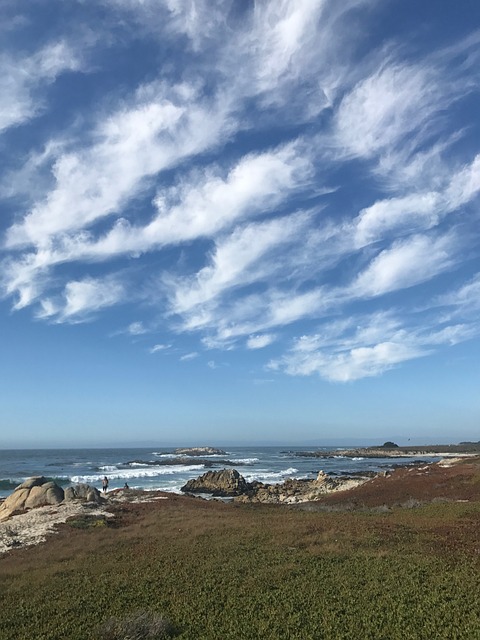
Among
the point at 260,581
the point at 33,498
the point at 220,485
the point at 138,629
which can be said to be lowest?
the point at 220,485

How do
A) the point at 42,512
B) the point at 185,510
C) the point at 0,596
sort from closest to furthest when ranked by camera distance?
the point at 0,596
the point at 185,510
the point at 42,512

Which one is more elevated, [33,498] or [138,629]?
[138,629]

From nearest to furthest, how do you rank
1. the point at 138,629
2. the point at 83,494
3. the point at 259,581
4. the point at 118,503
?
the point at 138,629 → the point at 259,581 → the point at 118,503 → the point at 83,494

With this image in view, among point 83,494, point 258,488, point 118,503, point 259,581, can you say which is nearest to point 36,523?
point 118,503

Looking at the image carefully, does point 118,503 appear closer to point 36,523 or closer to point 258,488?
point 36,523

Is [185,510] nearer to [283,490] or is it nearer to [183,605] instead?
[183,605]

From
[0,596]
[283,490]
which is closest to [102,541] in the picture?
[0,596]

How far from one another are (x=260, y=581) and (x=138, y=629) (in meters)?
5.12

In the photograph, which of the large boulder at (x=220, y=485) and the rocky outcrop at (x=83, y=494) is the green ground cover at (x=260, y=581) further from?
the large boulder at (x=220, y=485)

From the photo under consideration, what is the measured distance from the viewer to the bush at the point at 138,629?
11258 mm

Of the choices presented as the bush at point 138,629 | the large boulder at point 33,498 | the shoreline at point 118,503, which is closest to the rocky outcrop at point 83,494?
the large boulder at point 33,498

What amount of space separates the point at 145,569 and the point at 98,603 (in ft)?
12.6

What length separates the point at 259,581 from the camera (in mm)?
15312

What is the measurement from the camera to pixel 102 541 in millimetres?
23062
